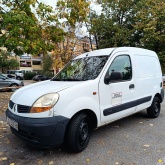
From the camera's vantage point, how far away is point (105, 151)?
3498mm

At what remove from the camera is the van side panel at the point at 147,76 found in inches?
191

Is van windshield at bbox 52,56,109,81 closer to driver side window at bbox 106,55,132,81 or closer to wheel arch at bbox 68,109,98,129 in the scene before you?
driver side window at bbox 106,55,132,81

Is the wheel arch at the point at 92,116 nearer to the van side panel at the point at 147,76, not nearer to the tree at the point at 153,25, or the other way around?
the van side panel at the point at 147,76

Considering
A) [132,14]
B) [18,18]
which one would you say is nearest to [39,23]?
[18,18]

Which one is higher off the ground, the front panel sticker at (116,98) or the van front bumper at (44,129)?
the front panel sticker at (116,98)

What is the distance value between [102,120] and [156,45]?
55.1 feet

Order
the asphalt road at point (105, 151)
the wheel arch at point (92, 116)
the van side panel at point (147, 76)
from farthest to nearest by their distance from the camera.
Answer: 1. the van side panel at point (147, 76)
2. the wheel arch at point (92, 116)
3. the asphalt road at point (105, 151)

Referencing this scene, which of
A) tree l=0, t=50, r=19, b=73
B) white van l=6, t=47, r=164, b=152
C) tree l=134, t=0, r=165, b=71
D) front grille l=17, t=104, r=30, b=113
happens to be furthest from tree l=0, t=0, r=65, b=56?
tree l=0, t=50, r=19, b=73

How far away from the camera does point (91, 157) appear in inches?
128

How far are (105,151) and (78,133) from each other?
630 mm

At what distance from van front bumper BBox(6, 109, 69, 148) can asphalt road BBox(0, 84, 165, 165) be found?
344 mm

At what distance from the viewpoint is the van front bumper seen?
117 inches

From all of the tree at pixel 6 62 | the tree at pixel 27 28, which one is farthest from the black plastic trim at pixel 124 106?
the tree at pixel 6 62

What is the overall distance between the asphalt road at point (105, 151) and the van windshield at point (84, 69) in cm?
133
